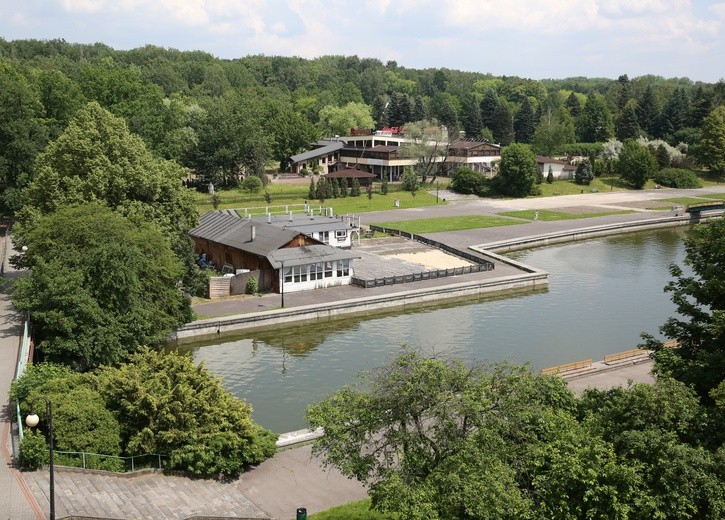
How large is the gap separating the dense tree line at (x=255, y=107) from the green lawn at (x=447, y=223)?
767 inches

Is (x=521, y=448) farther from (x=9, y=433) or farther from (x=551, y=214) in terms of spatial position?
(x=551, y=214)

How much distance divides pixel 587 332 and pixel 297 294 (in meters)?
14.3

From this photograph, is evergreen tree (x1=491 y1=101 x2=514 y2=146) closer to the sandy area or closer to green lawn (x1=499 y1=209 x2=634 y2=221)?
green lawn (x1=499 y1=209 x2=634 y2=221)

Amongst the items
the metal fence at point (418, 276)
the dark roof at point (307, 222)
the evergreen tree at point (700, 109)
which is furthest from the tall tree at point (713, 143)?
the dark roof at point (307, 222)

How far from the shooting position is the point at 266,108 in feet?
294

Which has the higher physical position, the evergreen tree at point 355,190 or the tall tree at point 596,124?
the tall tree at point 596,124

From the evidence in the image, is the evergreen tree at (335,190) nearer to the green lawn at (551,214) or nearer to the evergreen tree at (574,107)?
the green lawn at (551,214)

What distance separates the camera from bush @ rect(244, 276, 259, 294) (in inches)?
1534

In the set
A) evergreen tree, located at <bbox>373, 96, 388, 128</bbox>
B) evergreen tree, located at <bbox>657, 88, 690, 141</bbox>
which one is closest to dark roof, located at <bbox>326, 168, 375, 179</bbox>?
evergreen tree, located at <bbox>373, 96, 388, 128</bbox>

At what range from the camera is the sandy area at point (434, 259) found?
152 feet

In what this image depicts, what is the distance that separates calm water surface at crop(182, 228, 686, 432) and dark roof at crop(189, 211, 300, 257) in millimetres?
6309

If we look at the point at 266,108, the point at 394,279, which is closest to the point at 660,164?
the point at 266,108

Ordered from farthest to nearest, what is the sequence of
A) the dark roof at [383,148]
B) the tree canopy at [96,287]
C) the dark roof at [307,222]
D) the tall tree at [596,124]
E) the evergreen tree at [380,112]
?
the evergreen tree at [380,112] → the tall tree at [596,124] → the dark roof at [383,148] → the dark roof at [307,222] → the tree canopy at [96,287]

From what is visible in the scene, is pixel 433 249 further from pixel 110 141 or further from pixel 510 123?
pixel 510 123
